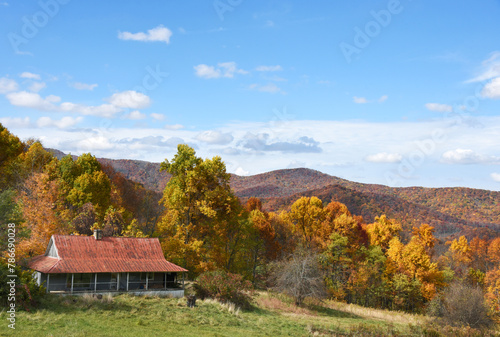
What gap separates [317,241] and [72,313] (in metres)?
35.9

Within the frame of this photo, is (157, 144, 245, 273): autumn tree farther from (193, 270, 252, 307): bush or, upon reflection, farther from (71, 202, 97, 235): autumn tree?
(71, 202, 97, 235): autumn tree

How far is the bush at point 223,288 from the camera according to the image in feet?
107

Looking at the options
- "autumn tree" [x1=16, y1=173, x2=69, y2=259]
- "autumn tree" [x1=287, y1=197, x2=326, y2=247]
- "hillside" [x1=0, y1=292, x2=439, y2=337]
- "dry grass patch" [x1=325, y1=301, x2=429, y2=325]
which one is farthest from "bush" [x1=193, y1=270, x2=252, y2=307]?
"autumn tree" [x1=287, y1=197, x2=326, y2=247]

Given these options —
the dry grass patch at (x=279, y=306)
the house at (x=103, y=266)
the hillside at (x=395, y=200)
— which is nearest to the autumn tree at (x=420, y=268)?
the dry grass patch at (x=279, y=306)

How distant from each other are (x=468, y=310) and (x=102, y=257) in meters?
29.4

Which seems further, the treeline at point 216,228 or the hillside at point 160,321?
the treeline at point 216,228

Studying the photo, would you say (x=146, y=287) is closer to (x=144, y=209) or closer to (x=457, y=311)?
(x=457, y=311)

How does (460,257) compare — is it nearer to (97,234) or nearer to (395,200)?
(97,234)

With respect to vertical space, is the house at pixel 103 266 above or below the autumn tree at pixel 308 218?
below

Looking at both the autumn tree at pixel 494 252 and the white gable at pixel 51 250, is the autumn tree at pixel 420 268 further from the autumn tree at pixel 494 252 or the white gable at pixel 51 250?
the white gable at pixel 51 250

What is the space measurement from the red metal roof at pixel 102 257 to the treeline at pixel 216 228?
2698 mm

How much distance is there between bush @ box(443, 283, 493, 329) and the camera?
105 ft

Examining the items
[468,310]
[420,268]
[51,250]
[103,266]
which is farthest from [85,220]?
[420,268]

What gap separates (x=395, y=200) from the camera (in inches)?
5344
